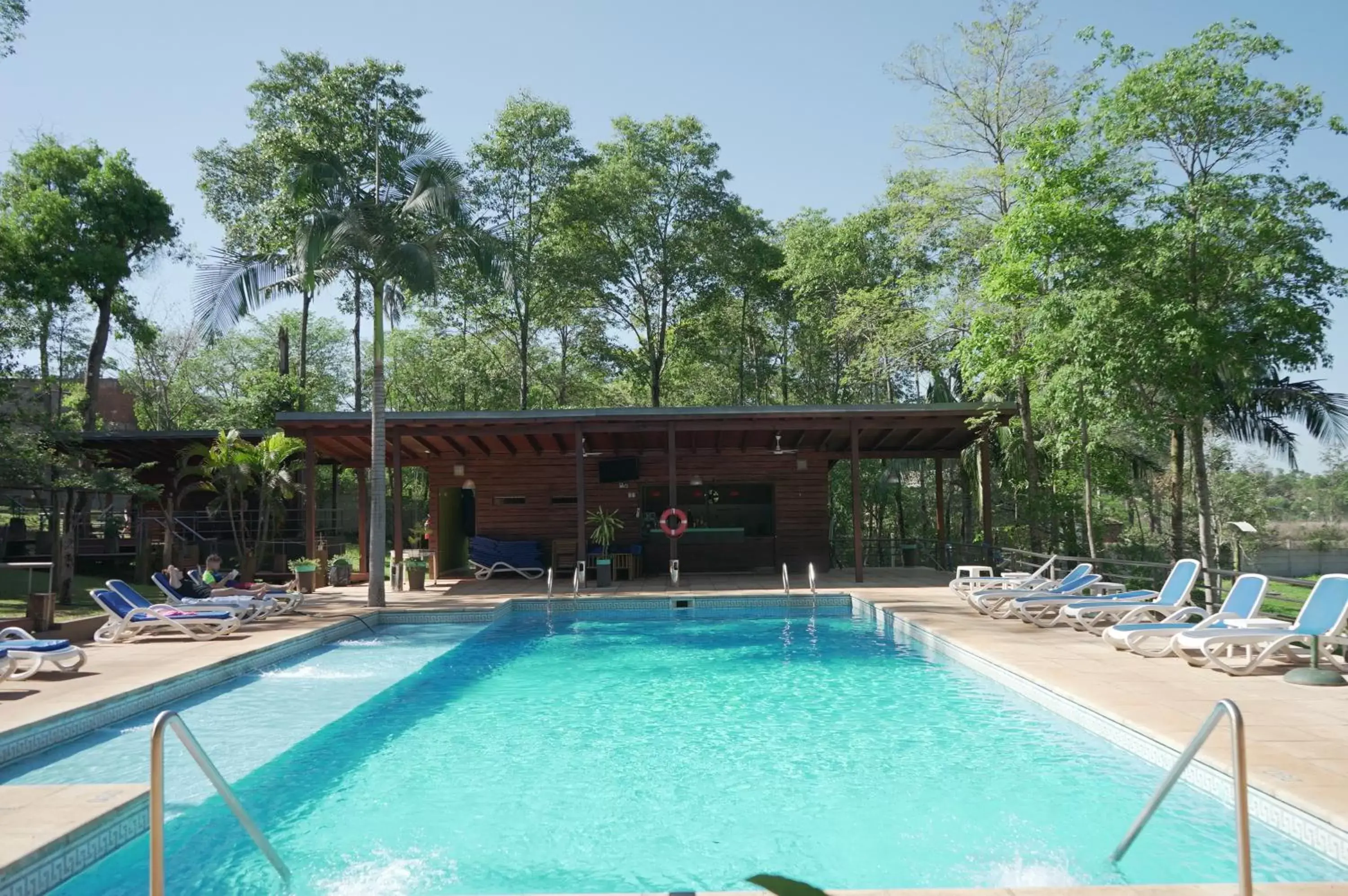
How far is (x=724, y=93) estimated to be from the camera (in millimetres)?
15008

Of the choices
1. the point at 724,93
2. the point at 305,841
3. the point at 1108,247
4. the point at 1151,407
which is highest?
the point at 724,93

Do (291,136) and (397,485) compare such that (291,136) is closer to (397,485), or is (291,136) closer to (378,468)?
(397,485)

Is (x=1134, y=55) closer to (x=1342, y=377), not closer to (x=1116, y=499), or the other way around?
(x=1342, y=377)

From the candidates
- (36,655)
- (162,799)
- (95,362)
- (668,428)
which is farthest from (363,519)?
(162,799)

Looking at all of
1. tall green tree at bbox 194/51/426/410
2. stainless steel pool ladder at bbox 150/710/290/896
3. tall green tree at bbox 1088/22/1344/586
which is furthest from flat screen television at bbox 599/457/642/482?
stainless steel pool ladder at bbox 150/710/290/896

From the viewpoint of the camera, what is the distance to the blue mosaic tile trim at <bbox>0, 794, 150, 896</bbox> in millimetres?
3318

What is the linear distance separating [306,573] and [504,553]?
12.5ft

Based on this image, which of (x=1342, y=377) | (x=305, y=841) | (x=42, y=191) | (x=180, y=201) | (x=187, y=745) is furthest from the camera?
(x=180, y=201)

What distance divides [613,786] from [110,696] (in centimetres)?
385

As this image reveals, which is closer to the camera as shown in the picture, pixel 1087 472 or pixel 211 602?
pixel 211 602

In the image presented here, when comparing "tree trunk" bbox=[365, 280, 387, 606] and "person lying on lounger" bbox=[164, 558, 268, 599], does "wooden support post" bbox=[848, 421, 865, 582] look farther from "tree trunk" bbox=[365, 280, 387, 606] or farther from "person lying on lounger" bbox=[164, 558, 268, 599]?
"person lying on lounger" bbox=[164, 558, 268, 599]

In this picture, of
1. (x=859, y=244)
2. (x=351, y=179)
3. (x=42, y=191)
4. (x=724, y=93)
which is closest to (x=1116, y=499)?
(x=859, y=244)

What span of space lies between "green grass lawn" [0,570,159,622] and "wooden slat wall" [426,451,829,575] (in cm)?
618

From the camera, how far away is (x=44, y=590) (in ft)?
49.6
